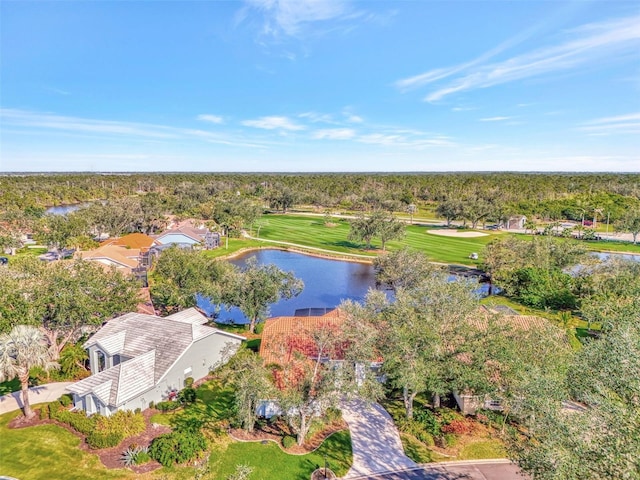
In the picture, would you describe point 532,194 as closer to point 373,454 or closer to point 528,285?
point 528,285

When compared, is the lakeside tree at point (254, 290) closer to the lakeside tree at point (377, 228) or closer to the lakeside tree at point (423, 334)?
the lakeside tree at point (423, 334)

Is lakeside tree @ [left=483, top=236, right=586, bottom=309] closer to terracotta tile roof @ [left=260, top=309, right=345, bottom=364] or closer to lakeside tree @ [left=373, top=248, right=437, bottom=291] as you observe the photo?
lakeside tree @ [left=373, top=248, right=437, bottom=291]

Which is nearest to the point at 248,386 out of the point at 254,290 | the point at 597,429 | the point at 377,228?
the point at 597,429

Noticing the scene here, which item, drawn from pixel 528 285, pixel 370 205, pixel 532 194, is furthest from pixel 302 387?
pixel 532 194

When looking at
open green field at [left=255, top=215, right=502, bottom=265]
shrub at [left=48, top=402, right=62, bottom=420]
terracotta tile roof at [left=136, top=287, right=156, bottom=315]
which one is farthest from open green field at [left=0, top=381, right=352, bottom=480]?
open green field at [left=255, top=215, right=502, bottom=265]

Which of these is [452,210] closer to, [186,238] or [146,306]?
[186,238]

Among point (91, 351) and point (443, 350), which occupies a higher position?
point (443, 350)
